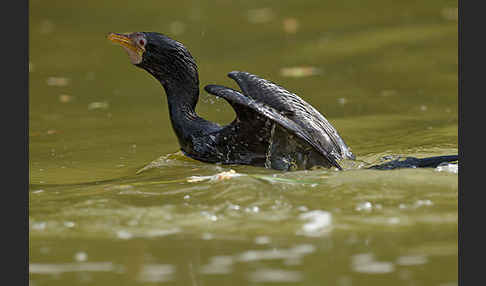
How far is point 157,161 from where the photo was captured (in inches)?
265

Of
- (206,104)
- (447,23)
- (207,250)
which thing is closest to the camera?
(207,250)

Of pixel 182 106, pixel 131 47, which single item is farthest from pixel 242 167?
pixel 131 47

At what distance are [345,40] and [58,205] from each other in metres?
6.99

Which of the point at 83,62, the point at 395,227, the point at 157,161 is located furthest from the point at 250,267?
the point at 83,62

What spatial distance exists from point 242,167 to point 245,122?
0.43 meters

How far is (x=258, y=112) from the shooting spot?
557 cm

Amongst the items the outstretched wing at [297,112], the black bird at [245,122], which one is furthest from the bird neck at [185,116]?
the outstretched wing at [297,112]

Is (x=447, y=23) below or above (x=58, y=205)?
above

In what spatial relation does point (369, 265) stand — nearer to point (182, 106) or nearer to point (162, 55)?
point (182, 106)

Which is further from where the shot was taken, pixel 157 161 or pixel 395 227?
pixel 157 161

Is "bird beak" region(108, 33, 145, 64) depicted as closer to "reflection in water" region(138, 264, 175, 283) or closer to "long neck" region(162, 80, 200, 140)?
"long neck" region(162, 80, 200, 140)

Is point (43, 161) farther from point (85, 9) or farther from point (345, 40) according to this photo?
point (85, 9)

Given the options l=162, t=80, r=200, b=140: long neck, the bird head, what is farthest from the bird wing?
the bird head

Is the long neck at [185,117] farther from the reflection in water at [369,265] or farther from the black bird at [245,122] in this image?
the reflection in water at [369,265]
